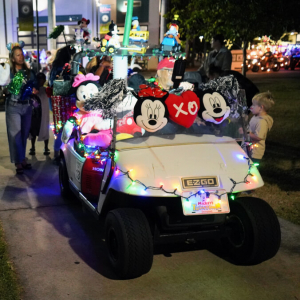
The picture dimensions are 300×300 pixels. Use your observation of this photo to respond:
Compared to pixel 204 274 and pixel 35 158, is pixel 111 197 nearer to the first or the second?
pixel 204 274

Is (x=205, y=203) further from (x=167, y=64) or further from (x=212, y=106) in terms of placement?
(x=167, y=64)

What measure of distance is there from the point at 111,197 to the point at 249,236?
124 cm

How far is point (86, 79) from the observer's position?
539 centimetres

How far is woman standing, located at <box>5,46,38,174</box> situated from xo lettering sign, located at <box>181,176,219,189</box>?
403 cm

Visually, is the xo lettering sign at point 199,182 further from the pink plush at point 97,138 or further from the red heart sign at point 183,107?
the pink plush at point 97,138

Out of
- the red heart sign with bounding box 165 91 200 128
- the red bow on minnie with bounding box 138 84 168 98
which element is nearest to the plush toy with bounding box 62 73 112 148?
the red bow on minnie with bounding box 138 84 168 98

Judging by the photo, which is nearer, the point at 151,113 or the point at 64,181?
the point at 151,113

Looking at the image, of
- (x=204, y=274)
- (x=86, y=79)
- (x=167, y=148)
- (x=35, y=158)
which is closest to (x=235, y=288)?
(x=204, y=274)

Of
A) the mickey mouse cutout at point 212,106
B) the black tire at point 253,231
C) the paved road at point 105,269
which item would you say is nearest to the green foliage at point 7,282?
the paved road at point 105,269

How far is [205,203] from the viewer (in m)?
3.65

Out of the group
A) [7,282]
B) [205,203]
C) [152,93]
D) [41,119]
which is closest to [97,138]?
[152,93]

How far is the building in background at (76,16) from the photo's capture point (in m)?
33.7

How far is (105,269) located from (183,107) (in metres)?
1.57

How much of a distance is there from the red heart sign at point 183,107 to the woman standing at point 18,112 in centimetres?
357
